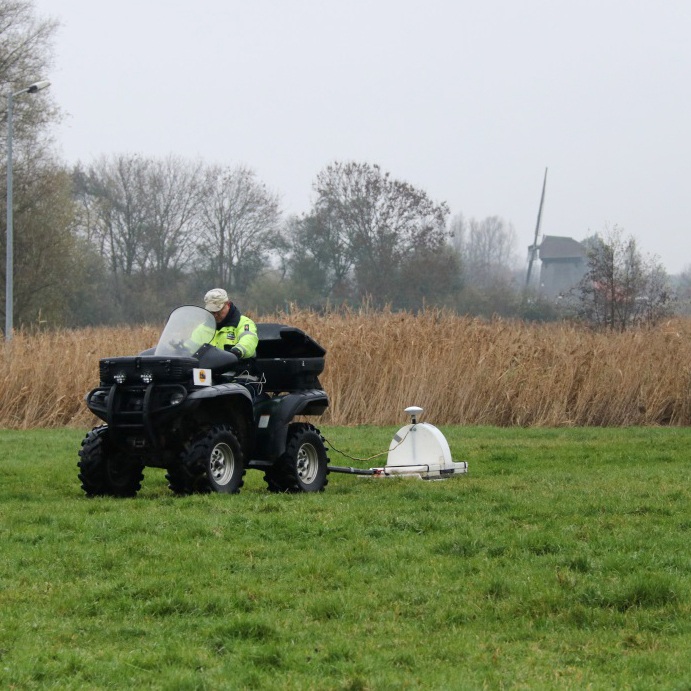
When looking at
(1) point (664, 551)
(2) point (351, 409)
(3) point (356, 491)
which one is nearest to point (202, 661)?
(1) point (664, 551)

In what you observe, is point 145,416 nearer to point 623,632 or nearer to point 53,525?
point 53,525

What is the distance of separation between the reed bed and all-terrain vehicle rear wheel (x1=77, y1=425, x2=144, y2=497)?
33.5 feet

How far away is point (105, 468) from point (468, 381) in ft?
36.8

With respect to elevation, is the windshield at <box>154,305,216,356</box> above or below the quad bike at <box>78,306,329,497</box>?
above

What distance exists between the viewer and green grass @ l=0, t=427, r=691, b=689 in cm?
555

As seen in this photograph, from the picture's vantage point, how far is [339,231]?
56.4 metres

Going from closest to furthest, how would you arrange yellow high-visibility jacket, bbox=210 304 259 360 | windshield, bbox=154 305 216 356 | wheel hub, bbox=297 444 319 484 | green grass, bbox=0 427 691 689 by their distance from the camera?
green grass, bbox=0 427 691 689 < windshield, bbox=154 305 216 356 < yellow high-visibility jacket, bbox=210 304 259 360 < wheel hub, bbox=297 444 319 484

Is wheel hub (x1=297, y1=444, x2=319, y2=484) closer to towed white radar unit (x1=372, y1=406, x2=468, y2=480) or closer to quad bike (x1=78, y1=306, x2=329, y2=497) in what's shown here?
quad bike (x1=78, y1=306, x2=329, y2=497)

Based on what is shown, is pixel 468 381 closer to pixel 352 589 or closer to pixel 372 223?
pixel 352 589

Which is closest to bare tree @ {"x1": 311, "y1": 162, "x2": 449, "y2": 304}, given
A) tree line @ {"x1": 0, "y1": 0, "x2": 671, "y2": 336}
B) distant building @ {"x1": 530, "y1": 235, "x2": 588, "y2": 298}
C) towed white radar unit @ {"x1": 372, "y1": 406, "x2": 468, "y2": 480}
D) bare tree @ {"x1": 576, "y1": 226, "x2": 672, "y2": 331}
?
tree line @ {"x1": 0, "y1": 0, "x2": 671, "y2": 336}

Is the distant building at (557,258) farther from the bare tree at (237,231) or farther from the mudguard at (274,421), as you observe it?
the mudguard at (274,421)

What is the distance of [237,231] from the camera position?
59.5 meters

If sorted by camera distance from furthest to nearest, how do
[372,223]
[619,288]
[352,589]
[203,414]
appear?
[372,223], [619,288], [203,414], [352,589]

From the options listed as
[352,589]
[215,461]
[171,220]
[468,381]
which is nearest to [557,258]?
[171,220]
